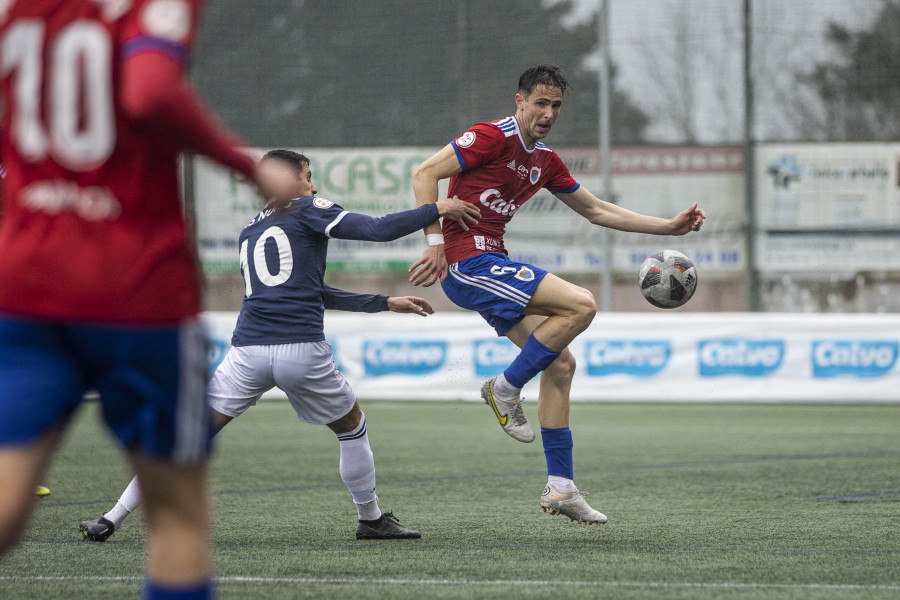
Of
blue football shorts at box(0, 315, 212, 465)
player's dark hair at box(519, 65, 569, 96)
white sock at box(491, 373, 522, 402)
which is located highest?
player's dark hair at box(519, 65, 569, 96)

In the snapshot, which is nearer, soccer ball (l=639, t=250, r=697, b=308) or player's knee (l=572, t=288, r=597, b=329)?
player's knee (l=572, t=288, r=597, b=329)

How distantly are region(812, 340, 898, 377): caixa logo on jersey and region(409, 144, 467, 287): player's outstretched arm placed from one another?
9.17 m

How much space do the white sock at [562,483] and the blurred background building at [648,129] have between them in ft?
41.4

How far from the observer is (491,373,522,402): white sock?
6.08 metres

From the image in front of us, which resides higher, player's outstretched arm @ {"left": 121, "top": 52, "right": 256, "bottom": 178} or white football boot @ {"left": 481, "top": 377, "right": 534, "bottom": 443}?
player's outstretched arm @ {"left": 121, "top": 52, "right": 256, "bottom": 178}

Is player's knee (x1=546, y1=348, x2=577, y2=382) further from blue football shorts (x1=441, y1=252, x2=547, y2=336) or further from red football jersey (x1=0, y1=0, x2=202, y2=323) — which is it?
red football jersey (x1=0, y1=0, x2=202, y2=323)

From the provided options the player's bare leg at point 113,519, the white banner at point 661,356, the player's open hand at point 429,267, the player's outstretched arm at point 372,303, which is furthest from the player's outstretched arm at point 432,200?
the white banner at point 661,356

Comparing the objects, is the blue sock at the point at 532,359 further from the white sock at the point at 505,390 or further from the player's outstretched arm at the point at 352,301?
the player's outstretched arm at the point at 352,301

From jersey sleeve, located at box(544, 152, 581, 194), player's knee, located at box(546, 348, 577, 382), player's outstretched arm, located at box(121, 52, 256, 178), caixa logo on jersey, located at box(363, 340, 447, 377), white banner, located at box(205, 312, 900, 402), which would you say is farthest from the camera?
caixa logo on jersey, located at box(363, 340, 447, 377)

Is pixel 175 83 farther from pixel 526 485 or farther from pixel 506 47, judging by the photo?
pixel 506 47

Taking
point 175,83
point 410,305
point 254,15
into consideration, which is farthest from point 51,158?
point 254,15

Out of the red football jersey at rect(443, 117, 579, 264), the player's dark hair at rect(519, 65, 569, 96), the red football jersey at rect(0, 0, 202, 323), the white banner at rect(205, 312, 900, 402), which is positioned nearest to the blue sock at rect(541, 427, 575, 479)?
the red football jersey at rect(443, 117, 579, 264)

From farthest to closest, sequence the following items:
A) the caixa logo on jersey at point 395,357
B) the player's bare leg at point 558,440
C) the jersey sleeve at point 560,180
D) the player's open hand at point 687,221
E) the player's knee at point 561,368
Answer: the caixa logo on jersey at point 395,357 → the jersey sleeve at point 560,180 → the player's open hand at point 687,221 → the player's knee at point 561,368 → the player's bare leg at point 558,440

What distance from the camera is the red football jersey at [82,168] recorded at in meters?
2.29
